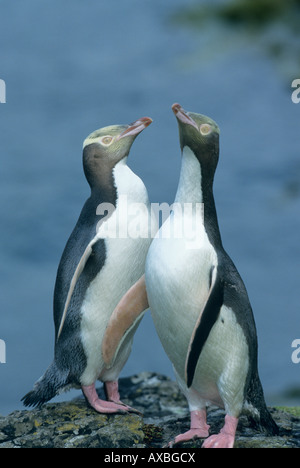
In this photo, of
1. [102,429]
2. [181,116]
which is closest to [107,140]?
[181,116]

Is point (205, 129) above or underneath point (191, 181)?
above

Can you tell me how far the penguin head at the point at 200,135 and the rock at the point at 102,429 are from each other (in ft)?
4.16

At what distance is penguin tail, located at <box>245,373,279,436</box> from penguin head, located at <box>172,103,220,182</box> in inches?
40.4

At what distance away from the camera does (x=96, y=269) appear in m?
3.61

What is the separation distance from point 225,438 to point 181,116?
147 centimetres

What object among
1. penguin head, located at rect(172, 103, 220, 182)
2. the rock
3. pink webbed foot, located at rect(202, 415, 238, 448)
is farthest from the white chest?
pink webbed foot, located at rect(202, 415, 238, 448)

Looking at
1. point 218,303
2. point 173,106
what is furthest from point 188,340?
point 173,106

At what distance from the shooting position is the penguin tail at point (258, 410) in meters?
3.34

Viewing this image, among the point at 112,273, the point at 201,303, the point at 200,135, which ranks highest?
the point at 200,135

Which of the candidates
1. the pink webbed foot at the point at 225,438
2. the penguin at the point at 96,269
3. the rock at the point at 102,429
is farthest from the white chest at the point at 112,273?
the pink webbed foot at the point at 225,438

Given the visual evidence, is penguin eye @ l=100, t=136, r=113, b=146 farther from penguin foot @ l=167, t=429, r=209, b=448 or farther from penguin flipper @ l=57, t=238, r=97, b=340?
penguin foot @ l=167, t=429, r=209, b=448

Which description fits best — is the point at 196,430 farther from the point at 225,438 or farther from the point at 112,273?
the point at 112,273

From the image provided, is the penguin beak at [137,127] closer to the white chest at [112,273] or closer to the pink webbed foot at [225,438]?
the white chest at [112,273]
